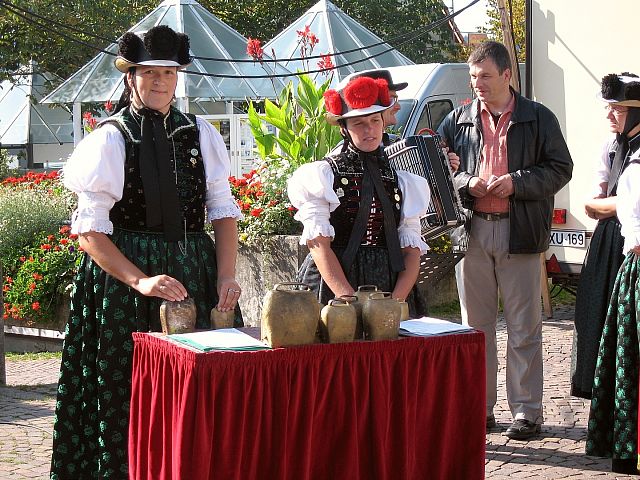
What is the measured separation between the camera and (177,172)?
426cm

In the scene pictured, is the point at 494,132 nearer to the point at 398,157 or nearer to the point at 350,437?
the point at 398,157

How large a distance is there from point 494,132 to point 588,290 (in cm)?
101

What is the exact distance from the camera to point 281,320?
3.58 m

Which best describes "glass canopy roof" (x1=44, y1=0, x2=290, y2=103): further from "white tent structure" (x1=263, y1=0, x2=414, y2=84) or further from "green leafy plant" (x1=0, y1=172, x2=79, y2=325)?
"green leafy plant" (x1=0, y1=172, x2=79, y2=325)

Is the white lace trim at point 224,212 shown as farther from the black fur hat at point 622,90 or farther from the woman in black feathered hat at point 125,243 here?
the black fur hat at point 622,90

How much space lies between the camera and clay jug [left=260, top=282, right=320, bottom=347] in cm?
358

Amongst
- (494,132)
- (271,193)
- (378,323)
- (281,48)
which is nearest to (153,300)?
(378,323)

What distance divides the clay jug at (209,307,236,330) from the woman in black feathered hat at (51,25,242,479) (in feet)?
0.09

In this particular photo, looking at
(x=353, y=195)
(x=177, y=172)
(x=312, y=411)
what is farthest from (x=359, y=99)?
(x=312, y=411)

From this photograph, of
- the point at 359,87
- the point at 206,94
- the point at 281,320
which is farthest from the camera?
the point at 206,94

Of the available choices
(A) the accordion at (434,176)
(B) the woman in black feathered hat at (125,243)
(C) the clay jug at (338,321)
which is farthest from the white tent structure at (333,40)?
(C) the clay jug at (338,321)

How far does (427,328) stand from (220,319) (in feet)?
2.68

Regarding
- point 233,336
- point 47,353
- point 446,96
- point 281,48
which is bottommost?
point 47,353

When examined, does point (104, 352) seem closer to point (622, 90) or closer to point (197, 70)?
point (622, 90)
